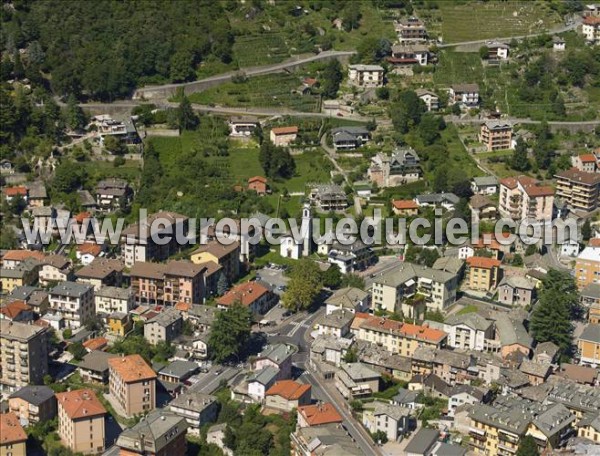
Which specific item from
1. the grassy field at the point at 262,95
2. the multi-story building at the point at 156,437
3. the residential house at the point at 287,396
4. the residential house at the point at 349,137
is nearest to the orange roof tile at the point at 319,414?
the residential house at the point at 287,396

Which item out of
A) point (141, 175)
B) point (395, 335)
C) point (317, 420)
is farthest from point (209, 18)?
point (317, 420)

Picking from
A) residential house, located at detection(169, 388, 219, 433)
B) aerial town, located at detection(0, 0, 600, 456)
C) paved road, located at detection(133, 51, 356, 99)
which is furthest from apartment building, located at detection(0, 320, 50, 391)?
paved road, located at detection(133, 51, 356, 99)

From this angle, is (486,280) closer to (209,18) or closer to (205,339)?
(205,339)

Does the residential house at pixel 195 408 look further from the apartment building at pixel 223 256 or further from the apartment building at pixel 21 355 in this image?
the apartment building at pixel 223 256

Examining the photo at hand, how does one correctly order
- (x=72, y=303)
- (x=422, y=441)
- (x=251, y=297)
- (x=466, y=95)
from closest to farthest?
(x=422, y=441)
(x=72, y=303)
(x=251, y=297)
(x=466, y=95)

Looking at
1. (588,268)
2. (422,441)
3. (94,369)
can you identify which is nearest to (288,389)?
(422,441)

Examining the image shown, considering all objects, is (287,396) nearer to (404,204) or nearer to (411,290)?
(411,290)

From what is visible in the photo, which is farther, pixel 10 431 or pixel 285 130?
pixel 285 130
